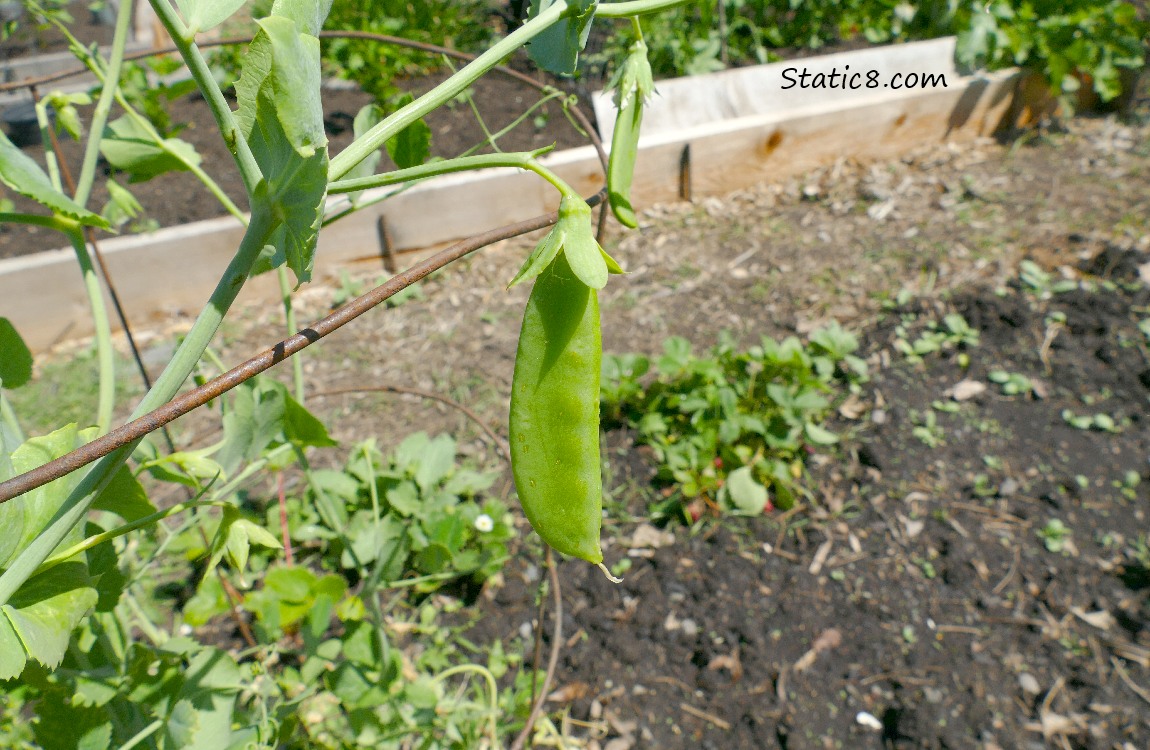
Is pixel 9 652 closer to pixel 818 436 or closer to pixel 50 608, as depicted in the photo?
pixel 50 608

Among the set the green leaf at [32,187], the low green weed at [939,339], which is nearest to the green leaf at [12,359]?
the green leaf at [32,187]

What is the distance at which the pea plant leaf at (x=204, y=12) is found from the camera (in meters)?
0.46

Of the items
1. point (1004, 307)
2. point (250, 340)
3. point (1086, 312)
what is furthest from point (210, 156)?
→ point (1086, 312)

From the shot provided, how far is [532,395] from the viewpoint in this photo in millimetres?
553

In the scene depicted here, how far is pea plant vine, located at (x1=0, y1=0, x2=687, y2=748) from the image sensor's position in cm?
44

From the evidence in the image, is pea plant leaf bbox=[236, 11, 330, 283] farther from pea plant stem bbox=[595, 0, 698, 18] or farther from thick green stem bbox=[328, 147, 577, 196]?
pea plant stem bbox=[595, 0, 698, 18]

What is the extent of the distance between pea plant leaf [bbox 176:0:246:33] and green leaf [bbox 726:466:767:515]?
4.35ft

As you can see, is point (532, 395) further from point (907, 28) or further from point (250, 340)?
point (907, 28)

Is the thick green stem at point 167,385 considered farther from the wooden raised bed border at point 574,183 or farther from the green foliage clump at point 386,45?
the green foliage clump at point 386,45

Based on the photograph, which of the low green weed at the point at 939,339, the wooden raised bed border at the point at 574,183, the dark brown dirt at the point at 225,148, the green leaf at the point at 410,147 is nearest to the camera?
the green leaf at the point at 410,147

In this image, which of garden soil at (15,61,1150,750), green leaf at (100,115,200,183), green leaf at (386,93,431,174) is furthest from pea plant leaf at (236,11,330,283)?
garden soil at (15,61,1150,750)

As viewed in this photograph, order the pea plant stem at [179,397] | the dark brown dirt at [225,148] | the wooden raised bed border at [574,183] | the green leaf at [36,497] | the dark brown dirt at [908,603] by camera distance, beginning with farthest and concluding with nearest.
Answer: the dark brown dirt at [225,148], the wooden raised bed border at [574,183], the dark brown dirt at [908,603], the green leaf at [36,497], the pea plant stem at [179,397]

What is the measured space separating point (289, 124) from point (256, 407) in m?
0.49

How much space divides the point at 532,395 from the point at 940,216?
238 centimetres
